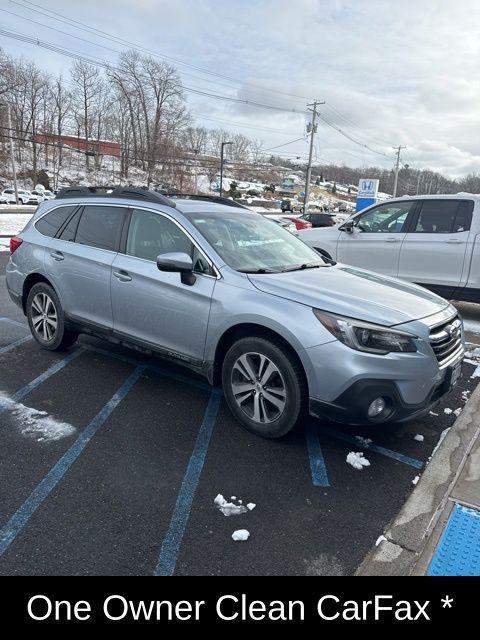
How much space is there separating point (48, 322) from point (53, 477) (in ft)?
8.03

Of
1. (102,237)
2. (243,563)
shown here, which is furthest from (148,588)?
(102,237)

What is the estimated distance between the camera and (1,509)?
104 inches

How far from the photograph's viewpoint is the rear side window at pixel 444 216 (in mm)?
6906

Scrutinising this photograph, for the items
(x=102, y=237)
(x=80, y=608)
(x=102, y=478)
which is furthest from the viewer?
(x=102, y=237)

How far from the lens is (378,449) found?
11.5 feet

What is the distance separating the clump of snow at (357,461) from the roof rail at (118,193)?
255cm

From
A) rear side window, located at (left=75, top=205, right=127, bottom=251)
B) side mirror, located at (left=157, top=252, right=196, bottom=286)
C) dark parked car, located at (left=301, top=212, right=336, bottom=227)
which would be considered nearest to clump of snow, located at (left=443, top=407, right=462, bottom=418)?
side mirror, located at (left=157, top=252, right=196, bottom=286)

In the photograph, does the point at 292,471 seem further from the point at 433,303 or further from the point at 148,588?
the point at 433,303

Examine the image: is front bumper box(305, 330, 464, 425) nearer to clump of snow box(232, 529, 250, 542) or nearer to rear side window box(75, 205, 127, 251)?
clump of snow box(232, 529, 250, 542)

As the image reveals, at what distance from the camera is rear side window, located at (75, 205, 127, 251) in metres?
4.42

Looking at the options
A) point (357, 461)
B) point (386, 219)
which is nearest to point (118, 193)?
point (357, 461)

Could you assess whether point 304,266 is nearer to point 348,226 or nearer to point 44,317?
point 44,317

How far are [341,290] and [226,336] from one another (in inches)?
37.2

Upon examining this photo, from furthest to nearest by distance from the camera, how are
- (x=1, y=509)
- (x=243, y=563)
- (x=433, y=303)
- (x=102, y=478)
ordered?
(x=433, y=303)
(x=102, y=478)
(x=1, y=509)
(x=243, y=563)
